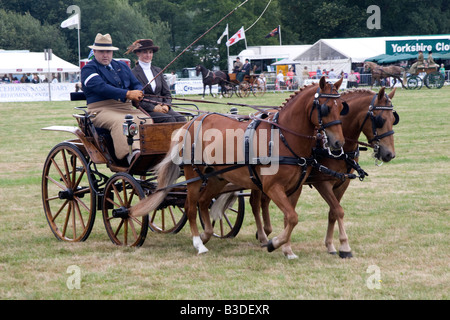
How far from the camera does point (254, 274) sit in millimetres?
6082

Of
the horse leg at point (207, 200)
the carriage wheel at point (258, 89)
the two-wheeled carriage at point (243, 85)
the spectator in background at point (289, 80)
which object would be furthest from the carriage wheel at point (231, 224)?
the spectator in background at point (289, 80)

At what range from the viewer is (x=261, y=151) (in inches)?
257

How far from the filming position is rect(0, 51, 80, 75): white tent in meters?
47.5

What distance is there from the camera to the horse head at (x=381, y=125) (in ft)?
21.8

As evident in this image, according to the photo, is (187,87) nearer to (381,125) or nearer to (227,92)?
(227,92)

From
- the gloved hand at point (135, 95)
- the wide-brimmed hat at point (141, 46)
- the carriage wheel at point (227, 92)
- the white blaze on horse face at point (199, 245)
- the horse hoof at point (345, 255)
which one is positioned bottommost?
the horse hoof at point (345, 255)

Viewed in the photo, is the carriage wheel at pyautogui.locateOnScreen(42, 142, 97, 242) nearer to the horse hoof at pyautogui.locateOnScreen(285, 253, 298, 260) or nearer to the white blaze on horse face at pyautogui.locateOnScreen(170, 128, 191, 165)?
the white blaze on horse face at pyautogui.locateOnScreen(170, 128, 191, 165)

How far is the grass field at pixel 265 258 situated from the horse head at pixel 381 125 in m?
0.99

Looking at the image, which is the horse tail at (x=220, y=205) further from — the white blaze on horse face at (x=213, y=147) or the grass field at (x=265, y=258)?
the white blaze on horse face at (x=213, y=147)

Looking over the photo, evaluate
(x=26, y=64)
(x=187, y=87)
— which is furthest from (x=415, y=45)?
(x=26, y=64)

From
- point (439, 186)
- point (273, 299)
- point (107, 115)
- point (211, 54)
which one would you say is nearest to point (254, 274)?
point (273, 299)

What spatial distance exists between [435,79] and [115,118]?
31732 millimetres
